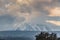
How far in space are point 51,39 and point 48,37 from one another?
93 cm

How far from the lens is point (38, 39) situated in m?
55.1

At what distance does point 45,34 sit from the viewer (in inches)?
2170

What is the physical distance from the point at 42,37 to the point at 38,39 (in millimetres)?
1368

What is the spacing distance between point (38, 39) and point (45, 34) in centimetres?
218

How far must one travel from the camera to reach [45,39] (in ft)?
178

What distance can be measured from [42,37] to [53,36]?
322cm

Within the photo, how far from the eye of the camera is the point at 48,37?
54344mm

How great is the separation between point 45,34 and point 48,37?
49.4 inches

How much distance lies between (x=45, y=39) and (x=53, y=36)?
106 inches

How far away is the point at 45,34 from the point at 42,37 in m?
1.32

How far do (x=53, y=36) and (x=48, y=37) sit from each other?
1989 millimetres
